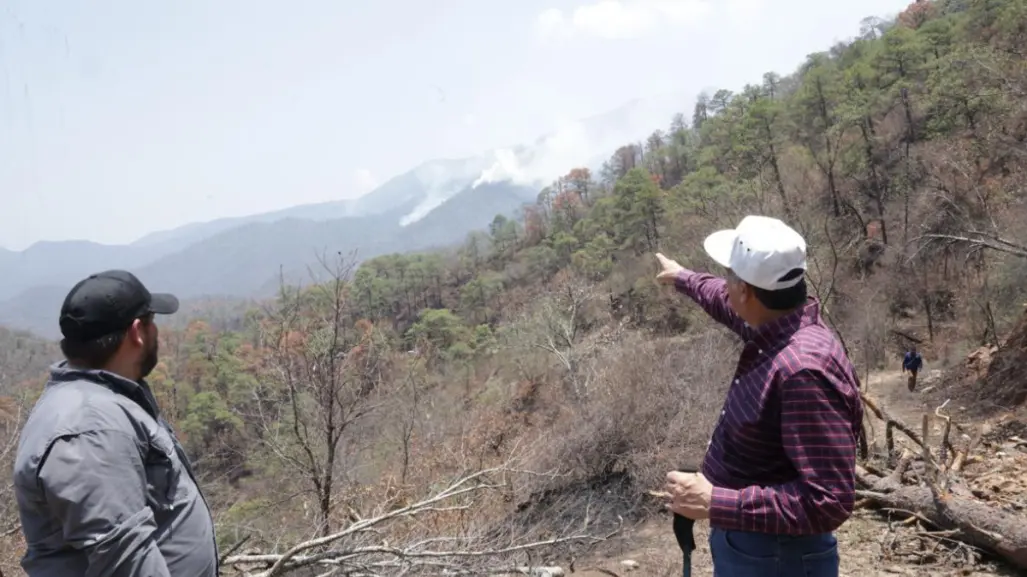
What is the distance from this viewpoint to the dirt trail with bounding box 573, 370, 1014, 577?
4535 mm

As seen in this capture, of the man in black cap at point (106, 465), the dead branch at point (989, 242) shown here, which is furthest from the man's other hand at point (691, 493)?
the dead branch at point (989, 242)

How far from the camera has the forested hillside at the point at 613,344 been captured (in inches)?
339

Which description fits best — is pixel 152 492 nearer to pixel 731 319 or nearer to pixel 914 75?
pixel 731 319

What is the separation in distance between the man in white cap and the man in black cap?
4.75 ft

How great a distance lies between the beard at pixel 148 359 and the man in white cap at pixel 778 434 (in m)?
1.64

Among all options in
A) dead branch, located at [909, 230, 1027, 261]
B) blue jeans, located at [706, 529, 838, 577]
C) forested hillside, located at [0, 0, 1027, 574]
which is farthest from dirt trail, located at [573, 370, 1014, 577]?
blue jeans, located at [706, 529, 838, 577]

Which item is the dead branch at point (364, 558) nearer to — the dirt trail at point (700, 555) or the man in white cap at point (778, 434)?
the dirt trail at point (700, 555)

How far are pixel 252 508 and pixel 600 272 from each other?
29.1 m

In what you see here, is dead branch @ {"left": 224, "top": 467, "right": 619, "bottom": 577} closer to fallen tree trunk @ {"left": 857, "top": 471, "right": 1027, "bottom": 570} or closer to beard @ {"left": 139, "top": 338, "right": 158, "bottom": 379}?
beard @ {"left": 139, "top": 338, "right": 158, "bottom": 379}

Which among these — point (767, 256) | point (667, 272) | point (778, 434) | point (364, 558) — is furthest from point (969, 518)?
point (364, 558)

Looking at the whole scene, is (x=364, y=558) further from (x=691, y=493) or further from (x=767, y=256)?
(x=767, y=256)

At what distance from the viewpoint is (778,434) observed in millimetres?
1642

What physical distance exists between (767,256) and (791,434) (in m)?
0.47

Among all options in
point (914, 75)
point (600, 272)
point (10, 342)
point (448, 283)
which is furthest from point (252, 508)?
point (10, 342)
